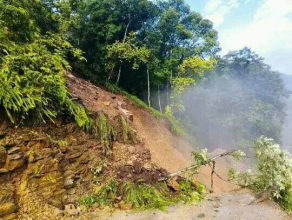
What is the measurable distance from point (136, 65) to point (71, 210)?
11.1 meters

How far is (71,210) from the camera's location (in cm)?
644

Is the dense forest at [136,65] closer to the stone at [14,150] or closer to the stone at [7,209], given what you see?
the stone at [14,150]

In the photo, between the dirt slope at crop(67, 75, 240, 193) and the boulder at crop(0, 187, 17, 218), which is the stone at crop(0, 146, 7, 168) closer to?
the boulder at crop(0, 187, 17, 218)

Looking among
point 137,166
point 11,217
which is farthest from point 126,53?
point 11,217

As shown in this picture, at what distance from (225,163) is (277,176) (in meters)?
11.0

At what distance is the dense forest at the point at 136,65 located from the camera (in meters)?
6.38

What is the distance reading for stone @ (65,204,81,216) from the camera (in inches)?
250

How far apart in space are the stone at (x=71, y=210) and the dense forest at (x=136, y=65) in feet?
7.26

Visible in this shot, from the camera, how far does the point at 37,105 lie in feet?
21.2

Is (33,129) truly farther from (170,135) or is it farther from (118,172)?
(170,135)

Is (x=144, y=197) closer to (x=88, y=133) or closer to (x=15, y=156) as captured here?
(x=88, y=133)

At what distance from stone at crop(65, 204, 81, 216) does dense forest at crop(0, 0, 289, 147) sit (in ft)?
7.26

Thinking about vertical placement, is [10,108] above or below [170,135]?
above

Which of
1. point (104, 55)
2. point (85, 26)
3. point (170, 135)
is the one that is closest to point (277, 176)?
point (170, 135)
